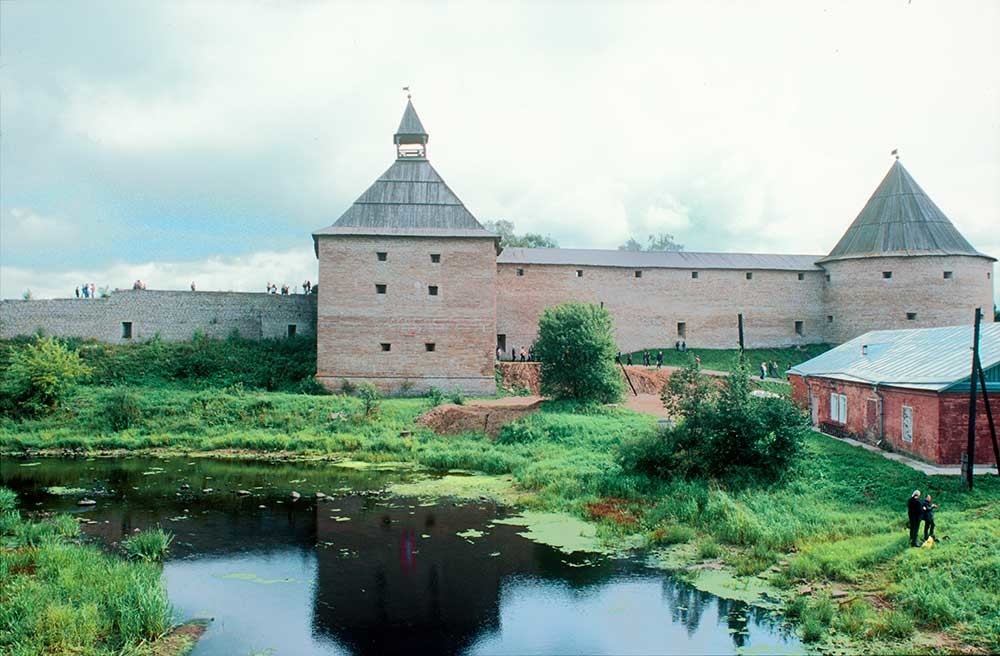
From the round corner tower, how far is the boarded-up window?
15.4 meters

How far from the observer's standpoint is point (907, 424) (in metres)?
12.8

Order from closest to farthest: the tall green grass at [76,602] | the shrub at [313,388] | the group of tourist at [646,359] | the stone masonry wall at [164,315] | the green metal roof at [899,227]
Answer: the tall green grass at [76,602]
the shrub at [313,388]
the stone masonry wall at [164,315]
the group of tourist at [646,359]
the green metal roof at [899,227]

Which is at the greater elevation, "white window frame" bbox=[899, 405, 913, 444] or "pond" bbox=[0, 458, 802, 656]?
"white window frame" bbox=[899, 405, 913, 444]

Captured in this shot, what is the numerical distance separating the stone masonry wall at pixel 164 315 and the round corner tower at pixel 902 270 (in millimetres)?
19583

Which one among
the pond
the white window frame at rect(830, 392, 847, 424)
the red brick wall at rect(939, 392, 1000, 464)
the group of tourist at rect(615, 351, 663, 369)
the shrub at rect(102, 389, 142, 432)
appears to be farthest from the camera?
the group of tourist at rect(615, 351, 663, 369)

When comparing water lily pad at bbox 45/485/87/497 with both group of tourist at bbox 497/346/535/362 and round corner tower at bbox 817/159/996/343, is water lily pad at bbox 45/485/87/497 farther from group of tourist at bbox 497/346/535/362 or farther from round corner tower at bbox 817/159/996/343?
round corner tower at bbox 817/159/996/343

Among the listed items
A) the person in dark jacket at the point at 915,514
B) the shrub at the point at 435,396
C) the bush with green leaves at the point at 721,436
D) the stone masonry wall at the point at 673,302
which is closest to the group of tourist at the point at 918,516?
the person in dark jacket at the point at 915,514

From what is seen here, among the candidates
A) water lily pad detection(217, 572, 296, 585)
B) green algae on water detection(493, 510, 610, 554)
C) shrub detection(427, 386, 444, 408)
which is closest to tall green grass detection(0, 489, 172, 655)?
water lily pad detection(217, 572, 296, 585)

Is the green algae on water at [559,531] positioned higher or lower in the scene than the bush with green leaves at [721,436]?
lower

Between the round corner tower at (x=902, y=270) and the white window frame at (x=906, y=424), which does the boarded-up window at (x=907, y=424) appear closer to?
the white window frame at (x=906, y=424)

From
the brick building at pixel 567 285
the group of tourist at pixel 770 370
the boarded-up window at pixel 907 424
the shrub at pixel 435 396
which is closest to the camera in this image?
the boarded-up window at pixel 907 424

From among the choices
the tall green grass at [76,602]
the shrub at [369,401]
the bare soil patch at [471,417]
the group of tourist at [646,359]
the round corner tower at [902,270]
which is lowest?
the tall green grass at [76,602]

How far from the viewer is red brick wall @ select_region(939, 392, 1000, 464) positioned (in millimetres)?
11297

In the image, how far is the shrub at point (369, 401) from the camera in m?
18.8
